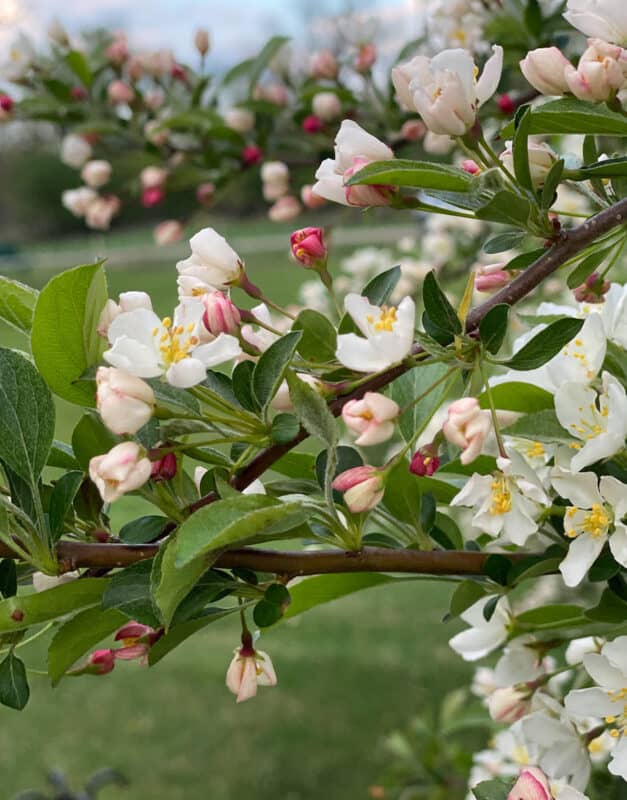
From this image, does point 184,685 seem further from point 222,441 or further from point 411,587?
point 222,441

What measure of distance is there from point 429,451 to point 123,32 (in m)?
1.40

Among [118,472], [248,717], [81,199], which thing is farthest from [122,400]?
[248,717]

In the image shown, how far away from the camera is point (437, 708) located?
277 cm

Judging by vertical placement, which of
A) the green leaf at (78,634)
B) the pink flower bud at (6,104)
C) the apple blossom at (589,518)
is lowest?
the pink flower bud at (6,104)

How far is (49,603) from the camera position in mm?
454

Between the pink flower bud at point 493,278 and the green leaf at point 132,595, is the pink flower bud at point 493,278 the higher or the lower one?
the higher one

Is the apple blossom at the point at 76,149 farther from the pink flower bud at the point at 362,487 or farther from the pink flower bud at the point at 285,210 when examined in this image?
the pink flower bud at the point at 362,487

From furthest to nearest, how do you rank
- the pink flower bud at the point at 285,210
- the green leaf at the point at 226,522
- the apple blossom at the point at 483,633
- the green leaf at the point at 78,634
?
the pink flower bud at the point at 285,210
the apple blossom at the point at 483,633
the green leaf at the point at 78,634
the green leaf at the point at 226,522

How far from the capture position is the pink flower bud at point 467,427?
0.44 metres

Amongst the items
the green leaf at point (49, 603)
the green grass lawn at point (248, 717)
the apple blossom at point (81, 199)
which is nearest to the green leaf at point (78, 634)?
the green leaf at point (49, 603)

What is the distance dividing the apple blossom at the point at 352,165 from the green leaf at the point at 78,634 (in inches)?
7.9

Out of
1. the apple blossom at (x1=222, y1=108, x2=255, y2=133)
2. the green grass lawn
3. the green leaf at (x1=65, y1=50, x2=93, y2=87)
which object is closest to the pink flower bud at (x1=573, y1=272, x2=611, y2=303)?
the apple blossom at (x1=222, y1=108, x2=255, y2=133)

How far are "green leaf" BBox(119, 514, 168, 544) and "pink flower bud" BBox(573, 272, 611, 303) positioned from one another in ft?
0.81

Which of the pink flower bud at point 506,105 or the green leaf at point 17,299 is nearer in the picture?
the green leaf at point 17,299
